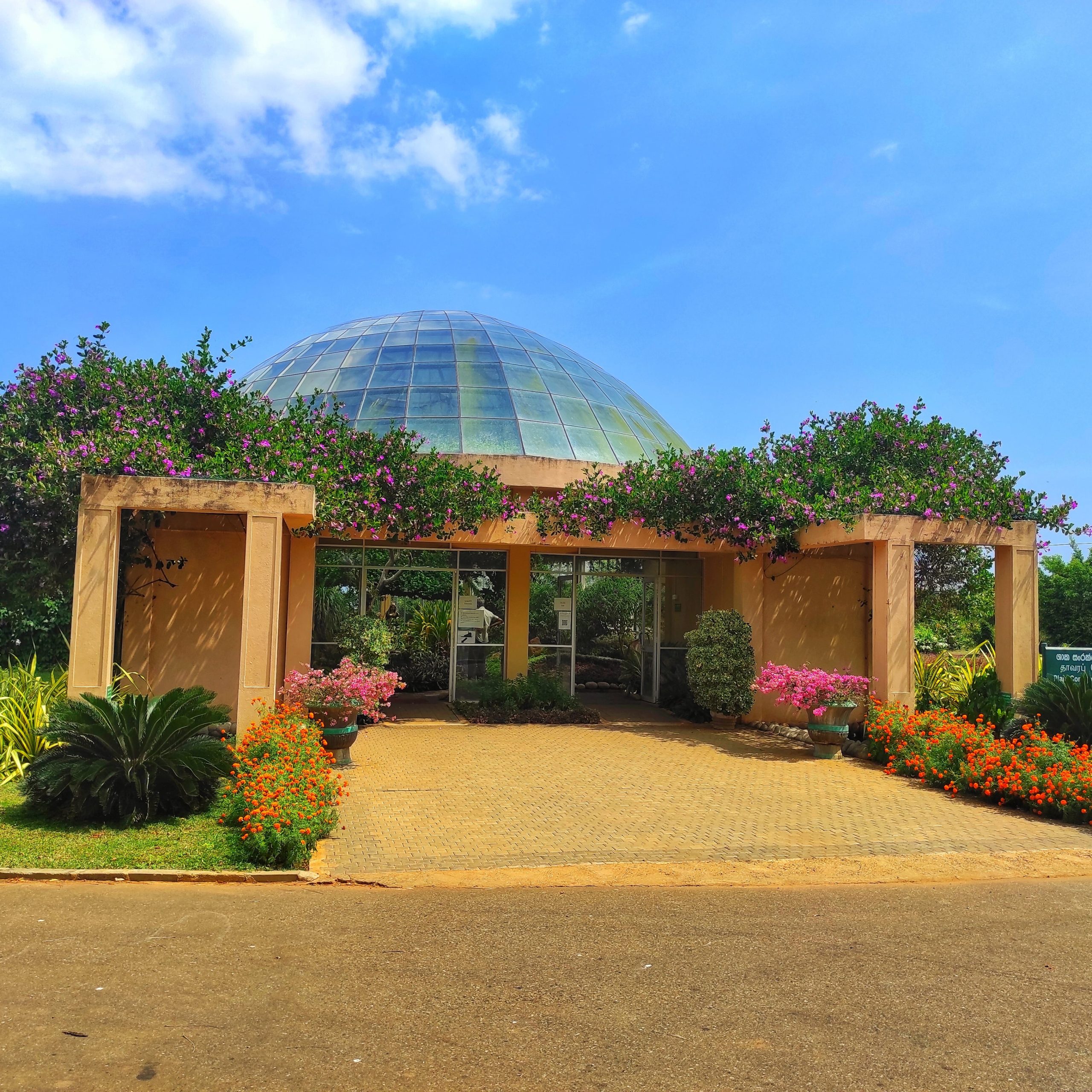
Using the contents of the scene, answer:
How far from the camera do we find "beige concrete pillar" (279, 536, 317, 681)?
14219 mm

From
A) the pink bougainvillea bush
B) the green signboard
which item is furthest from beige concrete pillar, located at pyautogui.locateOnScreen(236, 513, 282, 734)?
the green signboard

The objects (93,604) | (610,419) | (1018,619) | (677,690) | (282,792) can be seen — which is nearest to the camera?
(282,792)

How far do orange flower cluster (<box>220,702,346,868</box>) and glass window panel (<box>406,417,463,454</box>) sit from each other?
7.37 m

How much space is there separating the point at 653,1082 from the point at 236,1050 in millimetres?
1766

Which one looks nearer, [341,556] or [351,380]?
[341,556]

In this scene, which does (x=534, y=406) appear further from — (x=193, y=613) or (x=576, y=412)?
(x=193, y=613)

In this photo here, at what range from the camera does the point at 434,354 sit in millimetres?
19391

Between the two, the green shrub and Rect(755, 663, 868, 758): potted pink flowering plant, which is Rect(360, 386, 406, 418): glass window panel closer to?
Result: the green shrub

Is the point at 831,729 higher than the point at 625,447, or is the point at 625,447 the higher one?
the point at 625,447

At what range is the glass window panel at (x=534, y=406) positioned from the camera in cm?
1784

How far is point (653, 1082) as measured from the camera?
3.68m

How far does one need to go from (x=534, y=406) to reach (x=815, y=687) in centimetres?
854

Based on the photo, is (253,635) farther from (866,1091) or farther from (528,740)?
(866,1091)

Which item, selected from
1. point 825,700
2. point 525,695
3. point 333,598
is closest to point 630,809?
point 825,700
